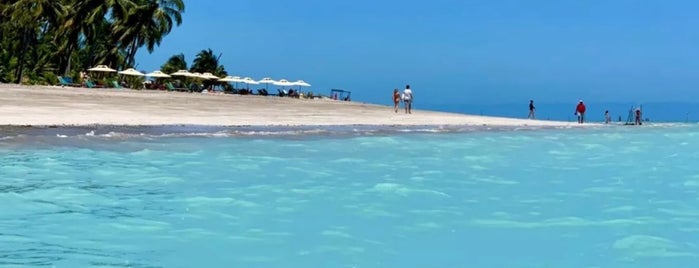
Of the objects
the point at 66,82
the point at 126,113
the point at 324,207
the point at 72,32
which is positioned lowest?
the point at 324,207

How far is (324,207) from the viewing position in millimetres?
9273

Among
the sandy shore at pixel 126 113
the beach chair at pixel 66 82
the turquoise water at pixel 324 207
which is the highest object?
the beach chair at pixel 66 82

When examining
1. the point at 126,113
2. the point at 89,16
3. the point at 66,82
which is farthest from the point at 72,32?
the point at 126,113

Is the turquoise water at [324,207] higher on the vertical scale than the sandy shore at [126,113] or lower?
lower

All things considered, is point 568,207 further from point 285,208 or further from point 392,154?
point 392,154

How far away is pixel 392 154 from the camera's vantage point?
16.5 m

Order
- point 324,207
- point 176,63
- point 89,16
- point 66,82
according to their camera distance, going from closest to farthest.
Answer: point 324,207
point 66,82
point 89,16
point 176,63

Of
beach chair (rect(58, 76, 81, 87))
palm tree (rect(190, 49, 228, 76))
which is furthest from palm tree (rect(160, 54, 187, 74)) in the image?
beach chair (rect(58, 76, 81, 87))

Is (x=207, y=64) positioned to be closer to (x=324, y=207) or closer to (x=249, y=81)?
(x=249, y=81)

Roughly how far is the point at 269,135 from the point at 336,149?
138 inches

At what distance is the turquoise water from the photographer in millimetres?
6703

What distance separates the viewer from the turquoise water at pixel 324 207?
6.70 m

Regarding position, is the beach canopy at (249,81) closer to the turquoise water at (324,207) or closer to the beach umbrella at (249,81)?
the beach umbrella at (249,81)

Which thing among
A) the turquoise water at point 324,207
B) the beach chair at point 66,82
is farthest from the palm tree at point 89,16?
the turquoise water at point 324,207
